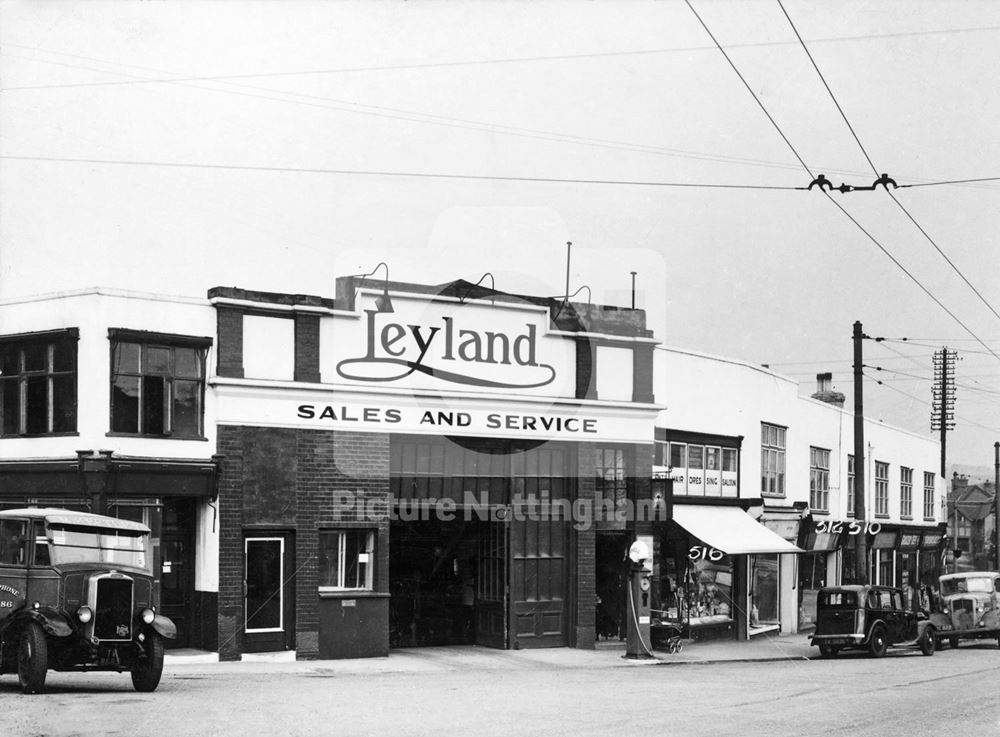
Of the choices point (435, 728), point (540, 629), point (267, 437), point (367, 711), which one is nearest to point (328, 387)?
point (267, 437)

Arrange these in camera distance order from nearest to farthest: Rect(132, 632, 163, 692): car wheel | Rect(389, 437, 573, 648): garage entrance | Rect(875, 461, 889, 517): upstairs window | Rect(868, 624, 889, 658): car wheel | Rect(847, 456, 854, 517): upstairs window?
Rect(132, 632, 163, 692): car wheel < Rect(389, 437, 573, 648): garage entrance < Rect(868, 624, 889, 658): car wheel < Rect(847, 456, 854, 517): upstairs window < Rect(875, 461, 889, 517): upstairs window

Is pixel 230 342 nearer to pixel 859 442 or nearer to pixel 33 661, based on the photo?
pixel 33 661

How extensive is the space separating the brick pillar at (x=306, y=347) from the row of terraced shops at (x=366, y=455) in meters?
0.04

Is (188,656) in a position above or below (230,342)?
below

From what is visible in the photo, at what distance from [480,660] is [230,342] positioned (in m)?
7.48

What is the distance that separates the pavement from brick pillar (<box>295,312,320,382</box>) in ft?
16.3

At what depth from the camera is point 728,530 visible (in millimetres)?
29609

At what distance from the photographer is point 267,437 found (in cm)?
2189

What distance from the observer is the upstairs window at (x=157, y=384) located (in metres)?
20.8

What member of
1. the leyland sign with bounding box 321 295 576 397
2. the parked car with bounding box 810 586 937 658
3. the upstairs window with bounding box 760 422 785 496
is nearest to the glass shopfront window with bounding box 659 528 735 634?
the parked car with bounding box 810 586 937 658

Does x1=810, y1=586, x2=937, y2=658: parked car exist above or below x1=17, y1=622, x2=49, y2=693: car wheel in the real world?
below

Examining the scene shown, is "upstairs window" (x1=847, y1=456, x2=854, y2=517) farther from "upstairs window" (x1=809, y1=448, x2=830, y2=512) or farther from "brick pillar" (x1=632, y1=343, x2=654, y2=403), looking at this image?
"brick pillar" (x1=632, y1=343, x2=654, y2=403)

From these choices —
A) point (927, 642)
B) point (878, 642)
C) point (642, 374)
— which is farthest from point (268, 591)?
point (927, 642)

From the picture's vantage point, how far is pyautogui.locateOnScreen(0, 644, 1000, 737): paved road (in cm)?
1320
